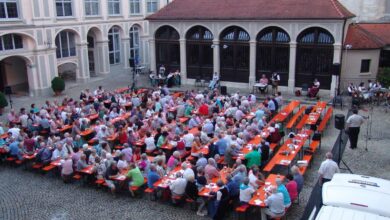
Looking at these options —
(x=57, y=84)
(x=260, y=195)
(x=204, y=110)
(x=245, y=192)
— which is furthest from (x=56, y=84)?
(x=260, y=195)

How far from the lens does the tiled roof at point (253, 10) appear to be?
1024 inches

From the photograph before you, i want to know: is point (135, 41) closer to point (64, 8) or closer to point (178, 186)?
point (64, 8)

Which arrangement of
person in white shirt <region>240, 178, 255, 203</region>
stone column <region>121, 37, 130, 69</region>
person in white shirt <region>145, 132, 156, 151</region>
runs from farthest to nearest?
stone column <region>121, 37, 130, 69</region> → person in white shirt <region>145, 132, 156, 151</region> → person in white shirt <region>240, 178, 255, 203</region>

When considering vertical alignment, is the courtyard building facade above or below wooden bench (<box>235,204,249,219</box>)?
above

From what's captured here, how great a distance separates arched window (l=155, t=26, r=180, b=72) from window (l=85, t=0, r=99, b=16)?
660 cm

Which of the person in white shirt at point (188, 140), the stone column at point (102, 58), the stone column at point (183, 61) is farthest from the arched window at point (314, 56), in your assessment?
the stone column at point (102, 58)

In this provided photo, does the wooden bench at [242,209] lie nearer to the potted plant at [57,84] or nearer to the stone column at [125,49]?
the potted plant at [57,84]

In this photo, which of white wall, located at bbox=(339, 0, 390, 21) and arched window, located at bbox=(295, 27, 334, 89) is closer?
arched window, located at bbox=(295, 27, 334, 89)

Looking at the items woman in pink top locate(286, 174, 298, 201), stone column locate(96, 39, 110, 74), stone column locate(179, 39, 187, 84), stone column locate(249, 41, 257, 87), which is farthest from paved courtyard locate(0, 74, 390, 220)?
stone column locate(96, 39, 110, 74)

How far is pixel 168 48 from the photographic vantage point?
1258 inches

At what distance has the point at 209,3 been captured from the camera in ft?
102

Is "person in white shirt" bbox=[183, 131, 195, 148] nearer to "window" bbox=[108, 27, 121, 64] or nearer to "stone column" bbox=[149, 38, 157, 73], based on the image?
"stone column" bbox=[149, 38, 157, 73]

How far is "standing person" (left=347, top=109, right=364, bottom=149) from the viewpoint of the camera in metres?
17.4

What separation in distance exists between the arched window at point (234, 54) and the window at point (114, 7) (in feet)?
40.7
